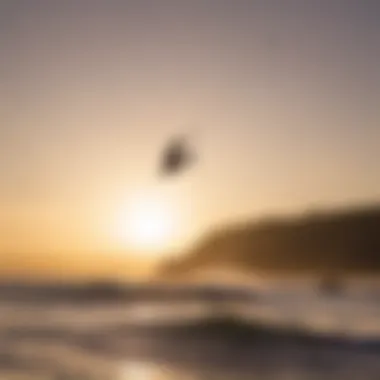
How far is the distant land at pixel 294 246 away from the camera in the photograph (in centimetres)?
119

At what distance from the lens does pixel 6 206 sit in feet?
3.89

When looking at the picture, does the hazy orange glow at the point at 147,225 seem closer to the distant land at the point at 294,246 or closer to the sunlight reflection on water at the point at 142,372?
the distant land at the point at 294,246

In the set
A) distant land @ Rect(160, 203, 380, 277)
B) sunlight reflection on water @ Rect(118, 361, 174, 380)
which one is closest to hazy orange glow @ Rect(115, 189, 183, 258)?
distant land @ Rect(160, 203, 380, 277)

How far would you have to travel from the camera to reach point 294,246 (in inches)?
47.1

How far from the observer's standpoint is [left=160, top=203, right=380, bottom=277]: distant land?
46.7 inches

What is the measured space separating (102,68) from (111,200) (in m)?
0.18

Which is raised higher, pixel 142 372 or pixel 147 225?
pixel 147 225

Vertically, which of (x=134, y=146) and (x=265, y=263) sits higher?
(x=134, y=146)

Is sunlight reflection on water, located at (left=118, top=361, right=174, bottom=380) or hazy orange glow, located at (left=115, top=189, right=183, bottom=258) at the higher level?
hazy orange glow, located at (left=115, top=189, right=183, bottom=258)

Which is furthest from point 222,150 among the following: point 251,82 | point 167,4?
point 167,4

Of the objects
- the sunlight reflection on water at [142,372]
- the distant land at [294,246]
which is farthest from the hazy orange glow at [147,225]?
the sunlight reflection on water at [142,372]

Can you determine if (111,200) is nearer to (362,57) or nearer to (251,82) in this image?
(251,82)

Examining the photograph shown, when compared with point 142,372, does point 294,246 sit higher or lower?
higher

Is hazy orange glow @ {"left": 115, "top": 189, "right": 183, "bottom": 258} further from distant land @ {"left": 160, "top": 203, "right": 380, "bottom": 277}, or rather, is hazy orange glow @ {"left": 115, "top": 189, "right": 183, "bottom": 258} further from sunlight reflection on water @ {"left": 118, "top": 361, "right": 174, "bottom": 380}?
sunlight reflection on water @ {"left": 118, "top": 361, "right": 174, "bottom": 380}
